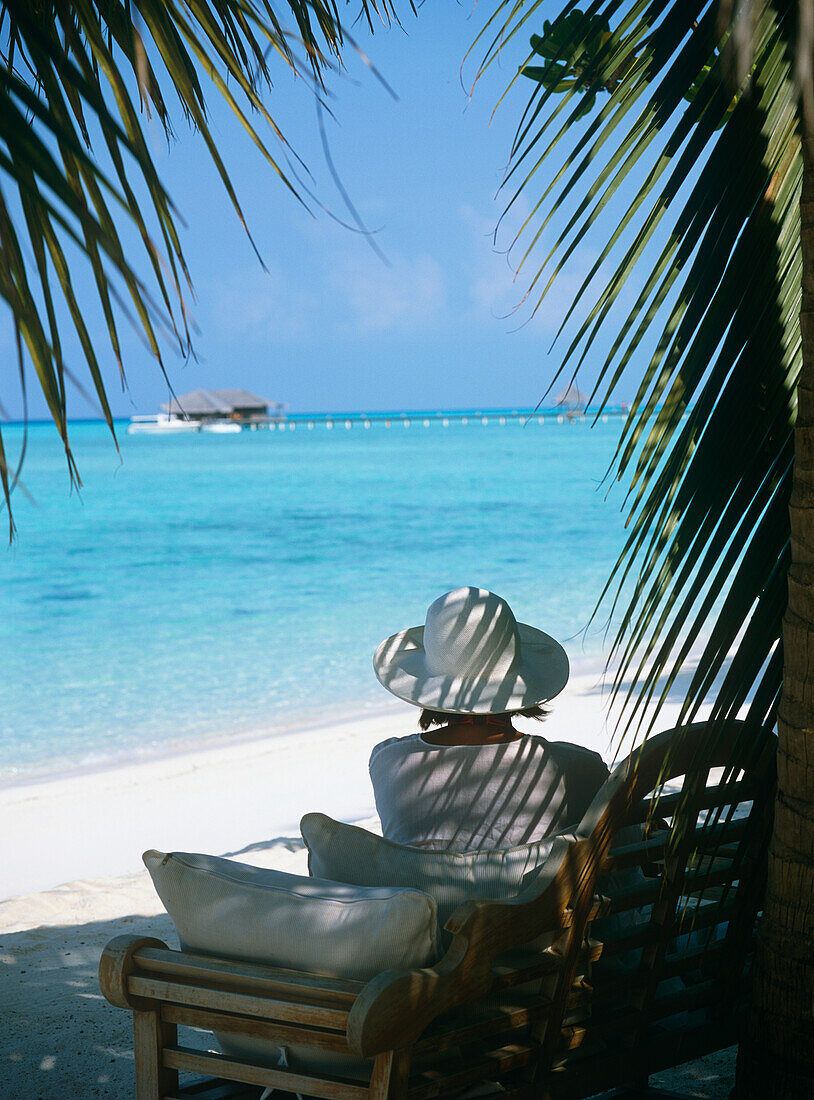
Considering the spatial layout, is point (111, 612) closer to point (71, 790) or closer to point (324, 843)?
point (71, 790)

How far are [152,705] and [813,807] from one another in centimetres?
683

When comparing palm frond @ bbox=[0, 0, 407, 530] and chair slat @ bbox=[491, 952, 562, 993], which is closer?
palm frond @ bbox=[0, 0, 407, 530]

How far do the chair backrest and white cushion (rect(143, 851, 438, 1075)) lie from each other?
0.31 meters

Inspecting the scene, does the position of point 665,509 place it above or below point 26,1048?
above

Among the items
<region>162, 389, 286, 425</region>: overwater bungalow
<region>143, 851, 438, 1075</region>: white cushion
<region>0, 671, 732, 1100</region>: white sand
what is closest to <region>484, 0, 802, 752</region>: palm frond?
<region>143, 851, 438, 1075</region>: white cushion

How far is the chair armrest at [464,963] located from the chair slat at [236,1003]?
57 mm

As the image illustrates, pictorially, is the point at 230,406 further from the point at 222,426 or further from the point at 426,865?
the point at 426,865

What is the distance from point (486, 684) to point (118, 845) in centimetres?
295

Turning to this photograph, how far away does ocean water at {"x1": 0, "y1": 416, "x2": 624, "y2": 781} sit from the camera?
7.58 metres

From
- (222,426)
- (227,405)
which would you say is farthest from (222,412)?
(222,426)

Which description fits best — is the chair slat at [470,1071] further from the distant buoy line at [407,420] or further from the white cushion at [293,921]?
the distant buoy line at [407,420]

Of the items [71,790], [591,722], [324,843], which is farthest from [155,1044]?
[591,722]

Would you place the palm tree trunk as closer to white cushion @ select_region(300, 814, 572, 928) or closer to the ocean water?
white cushion @ select_region(300, 814, 572, 928)

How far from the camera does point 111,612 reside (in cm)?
1246
